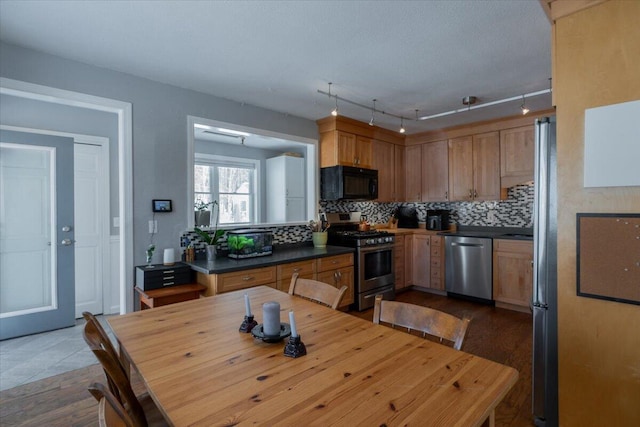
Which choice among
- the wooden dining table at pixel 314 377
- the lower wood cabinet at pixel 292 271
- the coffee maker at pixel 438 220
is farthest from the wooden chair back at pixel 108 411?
the coffee maker at pixel 438 220

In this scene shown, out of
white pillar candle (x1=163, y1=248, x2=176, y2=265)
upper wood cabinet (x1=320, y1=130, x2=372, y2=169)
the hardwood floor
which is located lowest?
the hardwood floor

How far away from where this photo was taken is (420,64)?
257cm

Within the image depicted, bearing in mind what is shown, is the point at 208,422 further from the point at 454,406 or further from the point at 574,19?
the point at 574,19

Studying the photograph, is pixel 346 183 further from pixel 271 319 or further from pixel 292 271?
pixel 271 319

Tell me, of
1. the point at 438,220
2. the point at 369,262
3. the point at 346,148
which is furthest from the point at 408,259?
the point at 346,148

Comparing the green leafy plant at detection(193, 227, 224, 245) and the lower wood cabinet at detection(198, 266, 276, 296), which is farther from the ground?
the green leafy plant at detection(193, 227, 224, 245)

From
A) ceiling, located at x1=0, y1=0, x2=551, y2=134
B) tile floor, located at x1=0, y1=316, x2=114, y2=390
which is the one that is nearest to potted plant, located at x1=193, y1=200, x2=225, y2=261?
tile floor, located at x1=0, y1=316, x2=114, y2=390

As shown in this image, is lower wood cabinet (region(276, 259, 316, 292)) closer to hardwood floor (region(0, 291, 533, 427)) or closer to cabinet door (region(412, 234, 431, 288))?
hardwood floor (region(0, 291, 533, 427))

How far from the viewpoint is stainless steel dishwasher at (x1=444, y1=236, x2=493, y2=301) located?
4.08 m

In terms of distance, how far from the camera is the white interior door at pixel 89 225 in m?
3.66

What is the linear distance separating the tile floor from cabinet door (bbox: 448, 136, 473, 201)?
4383 mm

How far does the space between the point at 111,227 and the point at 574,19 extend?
14.8ft

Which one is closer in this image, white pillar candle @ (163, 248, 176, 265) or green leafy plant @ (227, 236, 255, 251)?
white pillar candle @ (163, 248, 176, 265)

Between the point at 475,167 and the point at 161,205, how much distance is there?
3.95 meters
